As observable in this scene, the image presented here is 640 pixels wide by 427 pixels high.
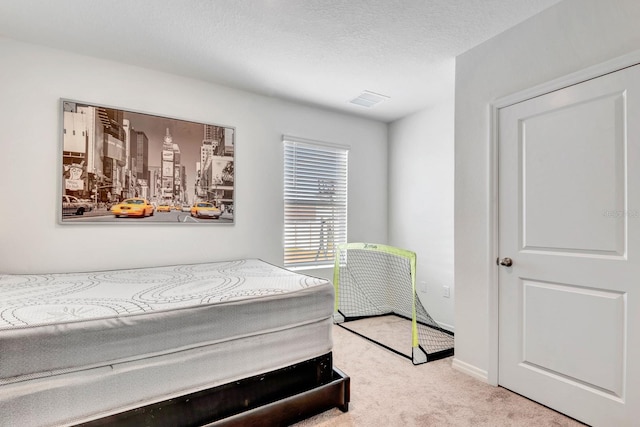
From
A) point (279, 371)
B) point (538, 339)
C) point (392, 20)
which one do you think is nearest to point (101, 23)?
point (392, 20)

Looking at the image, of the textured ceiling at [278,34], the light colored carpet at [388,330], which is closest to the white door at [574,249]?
the textured ceiling at [278,34]

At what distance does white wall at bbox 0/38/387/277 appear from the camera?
7.94 feet

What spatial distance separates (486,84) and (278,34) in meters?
1.60

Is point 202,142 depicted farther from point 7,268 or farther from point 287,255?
point 7,268

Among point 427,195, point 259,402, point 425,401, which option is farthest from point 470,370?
point 427,195

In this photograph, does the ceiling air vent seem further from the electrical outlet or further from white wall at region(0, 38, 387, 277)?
the electrical outlet

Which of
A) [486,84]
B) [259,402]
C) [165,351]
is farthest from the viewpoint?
[486,84]

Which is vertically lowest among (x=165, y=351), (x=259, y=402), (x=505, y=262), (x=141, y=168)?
(x=259, y=402)

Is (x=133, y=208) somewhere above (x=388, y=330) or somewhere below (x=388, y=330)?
above

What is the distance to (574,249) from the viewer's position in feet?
6.46

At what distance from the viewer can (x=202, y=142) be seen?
313cm

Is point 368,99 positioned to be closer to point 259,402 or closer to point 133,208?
point 133,208

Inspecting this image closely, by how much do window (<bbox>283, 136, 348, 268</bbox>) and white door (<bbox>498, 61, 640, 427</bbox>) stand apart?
6.42ft

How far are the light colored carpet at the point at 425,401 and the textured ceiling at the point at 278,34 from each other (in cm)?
255
